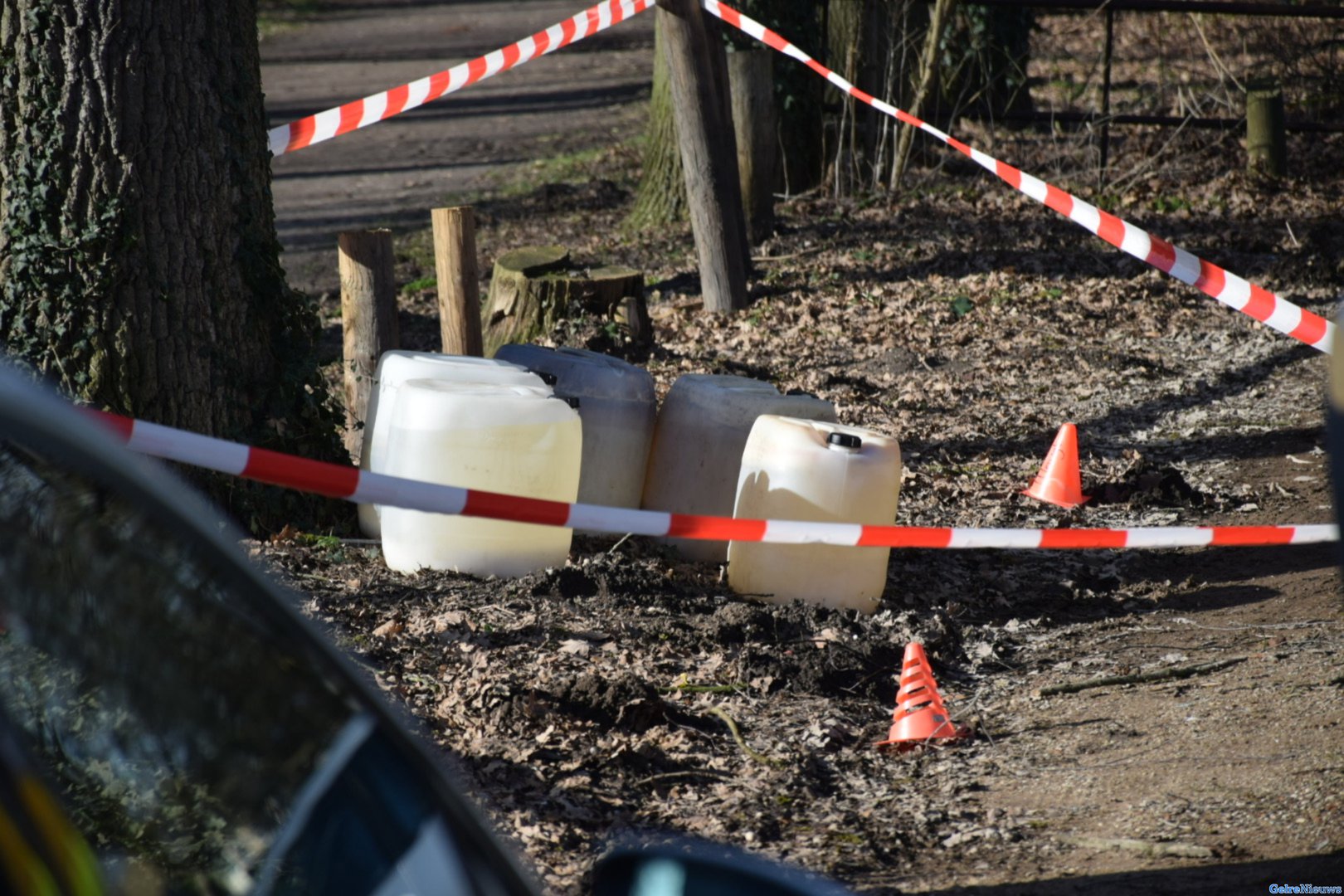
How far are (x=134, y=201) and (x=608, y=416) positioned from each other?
1.85 meters

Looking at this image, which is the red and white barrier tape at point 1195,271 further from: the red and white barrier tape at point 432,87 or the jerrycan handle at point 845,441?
the red and white barrier tape at point 432,87

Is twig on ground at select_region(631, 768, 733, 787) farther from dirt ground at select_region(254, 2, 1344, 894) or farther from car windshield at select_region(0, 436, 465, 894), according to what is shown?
car windshield at select_region(0, 436, 465, 894)

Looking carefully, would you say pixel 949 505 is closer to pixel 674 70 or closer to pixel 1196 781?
pixel 1196 781

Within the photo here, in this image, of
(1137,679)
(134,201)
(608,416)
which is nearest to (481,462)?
(608,416)

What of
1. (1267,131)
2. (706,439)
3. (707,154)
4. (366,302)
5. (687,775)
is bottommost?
(687,775)

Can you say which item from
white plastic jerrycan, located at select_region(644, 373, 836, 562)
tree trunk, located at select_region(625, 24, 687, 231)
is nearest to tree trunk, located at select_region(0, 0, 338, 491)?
white plastic jerrycan, located at select_region(644, 373, 836, 562)

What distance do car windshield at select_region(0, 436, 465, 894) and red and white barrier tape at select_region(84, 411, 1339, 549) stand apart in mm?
1823

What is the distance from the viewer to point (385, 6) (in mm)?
25094

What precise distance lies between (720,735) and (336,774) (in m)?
2.51

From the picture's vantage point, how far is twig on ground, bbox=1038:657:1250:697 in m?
4.15

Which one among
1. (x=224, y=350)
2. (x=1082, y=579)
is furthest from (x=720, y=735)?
(x=224, y=350)

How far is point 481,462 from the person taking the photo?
4.54 m

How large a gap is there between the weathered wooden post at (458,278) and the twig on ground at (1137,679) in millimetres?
3154

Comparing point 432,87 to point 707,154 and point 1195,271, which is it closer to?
point 707,154
